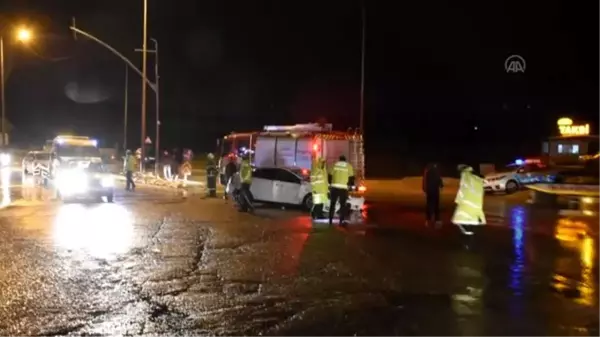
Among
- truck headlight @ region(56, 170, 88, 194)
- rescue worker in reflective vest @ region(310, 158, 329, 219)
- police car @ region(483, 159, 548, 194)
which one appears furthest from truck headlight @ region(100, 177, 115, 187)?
police car @ region(483, 159, 548, 194)

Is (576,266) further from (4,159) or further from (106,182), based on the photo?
(4,159)

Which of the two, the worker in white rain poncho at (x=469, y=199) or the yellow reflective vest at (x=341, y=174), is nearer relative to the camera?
the worker in white rain poncho at (x=469, y=199)

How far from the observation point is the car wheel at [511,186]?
32.6m

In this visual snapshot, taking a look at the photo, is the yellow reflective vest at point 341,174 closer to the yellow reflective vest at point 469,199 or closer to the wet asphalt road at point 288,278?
the wet asphalt road at point 288,278

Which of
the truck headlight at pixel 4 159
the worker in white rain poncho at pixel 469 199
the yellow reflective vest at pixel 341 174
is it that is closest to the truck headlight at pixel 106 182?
the yellow reflective vest at pixel 341 174

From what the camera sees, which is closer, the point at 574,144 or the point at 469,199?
the point at 469,199

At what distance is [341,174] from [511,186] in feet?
57.1

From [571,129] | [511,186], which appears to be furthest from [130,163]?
→ [571,129]

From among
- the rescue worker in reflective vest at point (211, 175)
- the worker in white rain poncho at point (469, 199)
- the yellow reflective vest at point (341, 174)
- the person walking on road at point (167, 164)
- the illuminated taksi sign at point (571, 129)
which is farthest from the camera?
the illuminated taksi sign at point (571, 129)

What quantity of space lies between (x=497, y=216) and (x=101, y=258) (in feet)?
42.4

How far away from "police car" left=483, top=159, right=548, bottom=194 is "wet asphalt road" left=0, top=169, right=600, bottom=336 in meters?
13.8

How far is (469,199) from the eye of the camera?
15398mm

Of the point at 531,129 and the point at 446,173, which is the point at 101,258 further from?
the point at 531,129

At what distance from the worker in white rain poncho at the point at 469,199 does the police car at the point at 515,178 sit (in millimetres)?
17189
